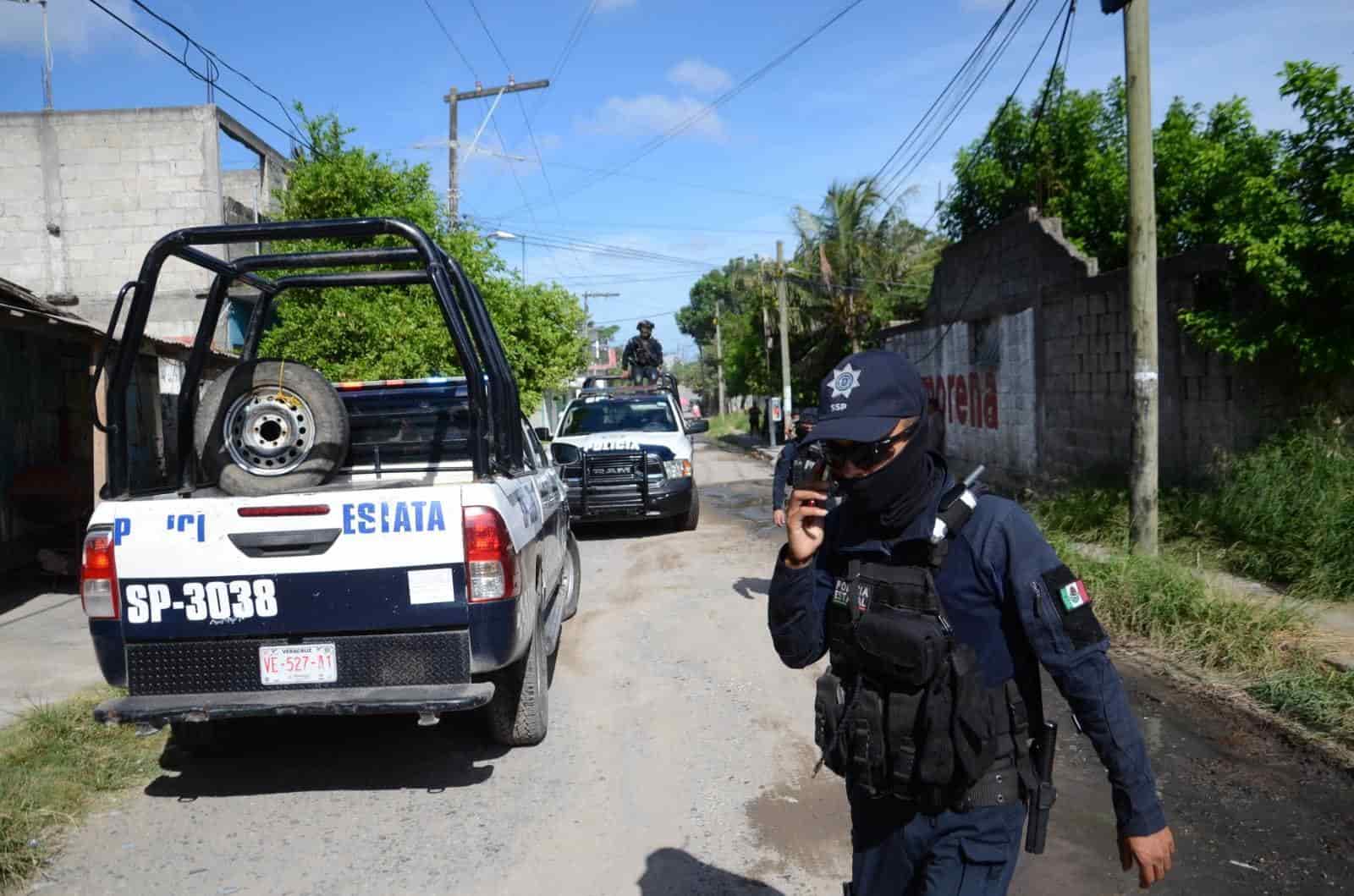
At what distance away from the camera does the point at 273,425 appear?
491 centimetres

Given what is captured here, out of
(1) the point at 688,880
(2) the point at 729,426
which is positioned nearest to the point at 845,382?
(1) the point at 688,880

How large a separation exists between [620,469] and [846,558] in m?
9.36

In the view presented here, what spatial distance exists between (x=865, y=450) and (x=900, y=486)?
12cm

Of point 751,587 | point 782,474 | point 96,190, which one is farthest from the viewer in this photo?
point 96,190

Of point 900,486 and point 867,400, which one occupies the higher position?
point 867,400

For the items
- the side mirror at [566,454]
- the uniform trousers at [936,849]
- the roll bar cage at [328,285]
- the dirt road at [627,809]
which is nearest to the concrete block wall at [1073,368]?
the dirt road at [627,809]

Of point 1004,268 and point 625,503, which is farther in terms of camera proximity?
point 1004,268

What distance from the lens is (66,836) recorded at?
4.27 metres

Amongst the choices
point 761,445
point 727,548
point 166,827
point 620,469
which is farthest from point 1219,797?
point 761,445

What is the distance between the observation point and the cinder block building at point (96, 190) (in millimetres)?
20219

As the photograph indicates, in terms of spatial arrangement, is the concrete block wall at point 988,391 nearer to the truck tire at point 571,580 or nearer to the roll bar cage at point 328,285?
the truck tire at point 571,580

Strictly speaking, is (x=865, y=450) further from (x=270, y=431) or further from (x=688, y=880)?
(x=270, y=431)

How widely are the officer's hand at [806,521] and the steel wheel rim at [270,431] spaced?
10.4 feet

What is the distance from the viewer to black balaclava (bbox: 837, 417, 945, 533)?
2373 mm
